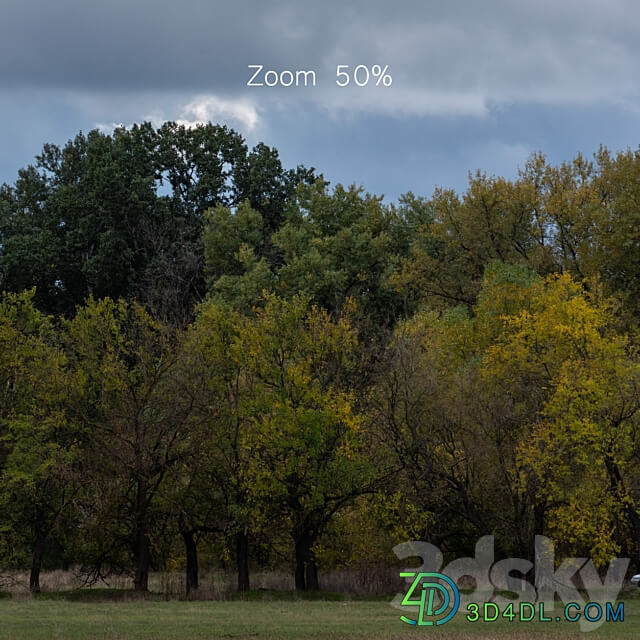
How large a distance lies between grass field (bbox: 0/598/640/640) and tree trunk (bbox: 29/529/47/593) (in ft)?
20.1

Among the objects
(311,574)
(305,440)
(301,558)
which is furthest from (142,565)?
(305,440)

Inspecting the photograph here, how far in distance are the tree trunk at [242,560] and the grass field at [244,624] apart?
261 inches

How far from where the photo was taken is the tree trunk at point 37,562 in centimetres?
3950

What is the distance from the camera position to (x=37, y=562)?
4041 cm

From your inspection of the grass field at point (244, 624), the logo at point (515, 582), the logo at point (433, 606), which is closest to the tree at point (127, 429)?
the grass field at point (244, 624)

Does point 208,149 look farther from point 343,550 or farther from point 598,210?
point 343,550

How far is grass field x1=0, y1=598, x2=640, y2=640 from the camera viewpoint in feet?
80.7

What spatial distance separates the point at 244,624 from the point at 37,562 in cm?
1648

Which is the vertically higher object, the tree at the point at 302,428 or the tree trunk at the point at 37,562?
the tree at the point at 302,428

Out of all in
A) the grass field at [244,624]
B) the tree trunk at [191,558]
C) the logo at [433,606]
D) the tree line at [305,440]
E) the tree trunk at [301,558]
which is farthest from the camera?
the tree trunk at [191,558]

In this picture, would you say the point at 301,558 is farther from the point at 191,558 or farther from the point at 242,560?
the point at 191,558

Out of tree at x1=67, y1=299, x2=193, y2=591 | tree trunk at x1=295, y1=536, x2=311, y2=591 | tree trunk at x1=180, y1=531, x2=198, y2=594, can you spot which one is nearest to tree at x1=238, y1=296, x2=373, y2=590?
tree trunk at x1=295, y1=536, x2=311, y2=591

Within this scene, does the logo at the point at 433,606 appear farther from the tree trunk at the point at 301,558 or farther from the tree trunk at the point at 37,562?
the tree trunk at the point at 37,562

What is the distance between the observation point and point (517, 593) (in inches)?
1462
